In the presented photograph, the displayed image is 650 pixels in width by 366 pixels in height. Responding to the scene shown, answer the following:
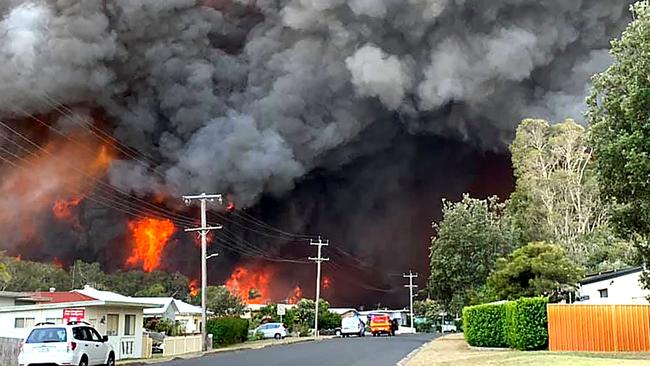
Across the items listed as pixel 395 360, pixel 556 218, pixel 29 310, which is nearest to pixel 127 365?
pixel 29 310

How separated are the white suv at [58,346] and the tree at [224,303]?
5054 cm

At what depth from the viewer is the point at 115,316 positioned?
36969 mm

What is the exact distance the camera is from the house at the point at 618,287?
40281mm

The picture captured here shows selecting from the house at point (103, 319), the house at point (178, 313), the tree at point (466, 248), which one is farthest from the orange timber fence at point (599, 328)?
the house at point (178, 313)

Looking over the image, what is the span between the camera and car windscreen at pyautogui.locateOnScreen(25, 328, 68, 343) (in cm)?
2327

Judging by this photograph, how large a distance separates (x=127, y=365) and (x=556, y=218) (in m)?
36.4

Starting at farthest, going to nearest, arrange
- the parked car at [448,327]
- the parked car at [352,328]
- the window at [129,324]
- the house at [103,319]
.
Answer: the parked car at [448,327] → the parked car at [352,328] → the window at [129,324] → the house at [103,319]

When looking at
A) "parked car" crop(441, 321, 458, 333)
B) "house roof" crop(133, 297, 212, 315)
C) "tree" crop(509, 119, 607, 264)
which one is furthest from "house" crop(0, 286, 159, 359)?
"parked car" crop(441, 321, 458, 333)

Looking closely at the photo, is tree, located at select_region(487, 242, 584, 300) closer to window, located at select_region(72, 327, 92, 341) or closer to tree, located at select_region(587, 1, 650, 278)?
tree, located at select_region(587, 1, 650, 278)

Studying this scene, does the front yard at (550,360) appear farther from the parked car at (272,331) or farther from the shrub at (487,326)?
the parked car at (272,331)

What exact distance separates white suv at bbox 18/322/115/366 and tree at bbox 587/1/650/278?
56.4ft

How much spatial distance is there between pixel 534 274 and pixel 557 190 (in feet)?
57.7

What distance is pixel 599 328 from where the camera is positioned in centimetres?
2700

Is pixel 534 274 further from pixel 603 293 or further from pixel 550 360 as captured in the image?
pixel 550 360
